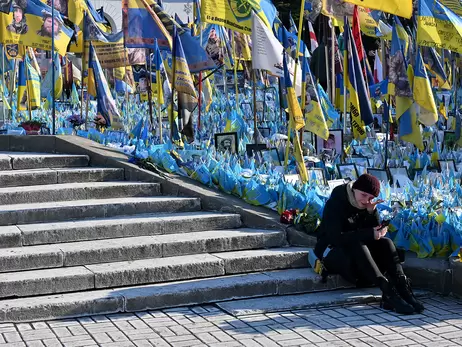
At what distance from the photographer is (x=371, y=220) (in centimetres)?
732

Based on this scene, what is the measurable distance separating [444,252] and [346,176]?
3.00 metres

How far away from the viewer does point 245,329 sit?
6.51m

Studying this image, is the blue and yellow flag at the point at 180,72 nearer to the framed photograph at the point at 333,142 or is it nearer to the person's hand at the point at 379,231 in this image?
the framed photograph at the point at 333,142

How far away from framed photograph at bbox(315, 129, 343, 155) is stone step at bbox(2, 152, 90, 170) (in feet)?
12.5

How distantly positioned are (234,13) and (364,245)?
15.5 ft

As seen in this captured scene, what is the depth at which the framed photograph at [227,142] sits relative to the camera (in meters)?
11.6

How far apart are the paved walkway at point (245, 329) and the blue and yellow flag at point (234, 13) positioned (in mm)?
4837

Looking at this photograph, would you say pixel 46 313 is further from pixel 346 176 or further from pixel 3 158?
pixel 346 176

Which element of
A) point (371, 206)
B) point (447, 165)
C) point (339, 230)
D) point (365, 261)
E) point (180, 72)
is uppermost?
point (180, 72)

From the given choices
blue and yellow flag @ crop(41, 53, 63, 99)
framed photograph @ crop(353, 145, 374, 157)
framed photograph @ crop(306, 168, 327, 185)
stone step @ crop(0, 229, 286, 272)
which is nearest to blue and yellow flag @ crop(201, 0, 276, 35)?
framed photograph @ crop(306, 168, 327, 185)

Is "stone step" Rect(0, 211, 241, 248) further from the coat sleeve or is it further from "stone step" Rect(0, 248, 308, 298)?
the coat sleeve

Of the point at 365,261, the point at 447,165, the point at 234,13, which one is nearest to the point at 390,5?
the point at 234,13

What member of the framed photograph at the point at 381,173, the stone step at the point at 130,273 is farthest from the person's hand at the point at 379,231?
the framed photograph at the point at 381,173

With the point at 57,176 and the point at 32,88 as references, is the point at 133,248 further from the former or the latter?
the point at 32,88
